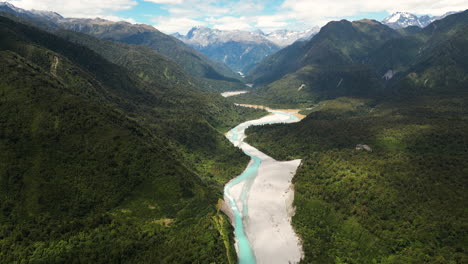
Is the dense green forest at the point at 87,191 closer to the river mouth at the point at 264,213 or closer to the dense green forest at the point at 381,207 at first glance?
the river mouth at the point at 264,213

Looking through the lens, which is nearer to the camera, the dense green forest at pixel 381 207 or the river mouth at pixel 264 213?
the dense green forest at pixel 381 207

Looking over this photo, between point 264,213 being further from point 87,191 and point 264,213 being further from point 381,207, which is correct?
point 87,191

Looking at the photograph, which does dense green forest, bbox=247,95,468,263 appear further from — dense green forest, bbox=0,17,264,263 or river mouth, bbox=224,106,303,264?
dense green forest, bbox=0,17,264,263

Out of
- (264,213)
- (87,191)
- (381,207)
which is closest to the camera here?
(381,207)

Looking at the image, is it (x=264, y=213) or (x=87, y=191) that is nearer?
(x=87, y=191)

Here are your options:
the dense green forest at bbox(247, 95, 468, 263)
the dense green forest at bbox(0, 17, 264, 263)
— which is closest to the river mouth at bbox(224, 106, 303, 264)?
the dense green forest at bbox(247, 95, 468, 263)

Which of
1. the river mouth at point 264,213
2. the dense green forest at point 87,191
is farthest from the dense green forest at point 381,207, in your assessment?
the dense green forest at point 87,191

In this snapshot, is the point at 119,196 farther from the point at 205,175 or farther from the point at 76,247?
the point at 205,175

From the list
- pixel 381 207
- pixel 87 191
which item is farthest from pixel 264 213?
pixel 87 191

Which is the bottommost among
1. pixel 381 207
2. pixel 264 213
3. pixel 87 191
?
pixel 264 213
